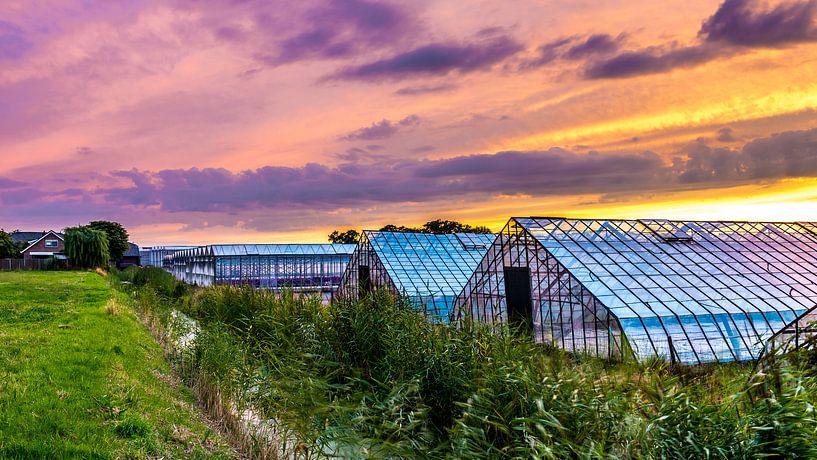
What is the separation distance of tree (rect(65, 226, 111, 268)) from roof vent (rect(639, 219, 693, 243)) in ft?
193

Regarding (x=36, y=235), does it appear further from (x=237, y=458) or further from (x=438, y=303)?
(x=237, y=458)

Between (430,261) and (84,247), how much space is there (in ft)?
166

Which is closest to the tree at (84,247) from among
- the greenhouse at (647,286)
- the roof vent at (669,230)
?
the greenhouse at (647,286)

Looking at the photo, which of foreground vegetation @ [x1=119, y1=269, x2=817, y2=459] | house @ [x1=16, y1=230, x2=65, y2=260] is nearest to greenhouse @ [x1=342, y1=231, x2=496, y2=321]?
foreground vegetation @ [x1=119, y1=269, x2=817, y2=459]

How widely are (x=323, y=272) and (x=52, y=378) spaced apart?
4135 cm

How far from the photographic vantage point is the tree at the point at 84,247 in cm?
6312

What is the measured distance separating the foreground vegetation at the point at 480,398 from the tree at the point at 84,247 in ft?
192

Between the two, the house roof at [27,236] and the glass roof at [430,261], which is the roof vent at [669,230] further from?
the house roof at [27,236]

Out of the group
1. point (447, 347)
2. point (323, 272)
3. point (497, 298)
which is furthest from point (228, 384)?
point (323, 272)

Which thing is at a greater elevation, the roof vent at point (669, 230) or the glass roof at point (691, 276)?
the roof vent at point (669, 230)

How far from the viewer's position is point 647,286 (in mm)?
18594

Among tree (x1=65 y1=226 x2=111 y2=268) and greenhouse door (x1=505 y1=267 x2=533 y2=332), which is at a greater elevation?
tree (x1=65 y1=226 x2=111 y2=268)

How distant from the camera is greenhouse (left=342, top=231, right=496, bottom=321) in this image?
2542 centimetres

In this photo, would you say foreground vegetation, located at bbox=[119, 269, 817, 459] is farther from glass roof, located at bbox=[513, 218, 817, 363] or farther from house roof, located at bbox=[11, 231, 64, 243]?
house roof, located at bbox=[11, 231, 64, 243]
